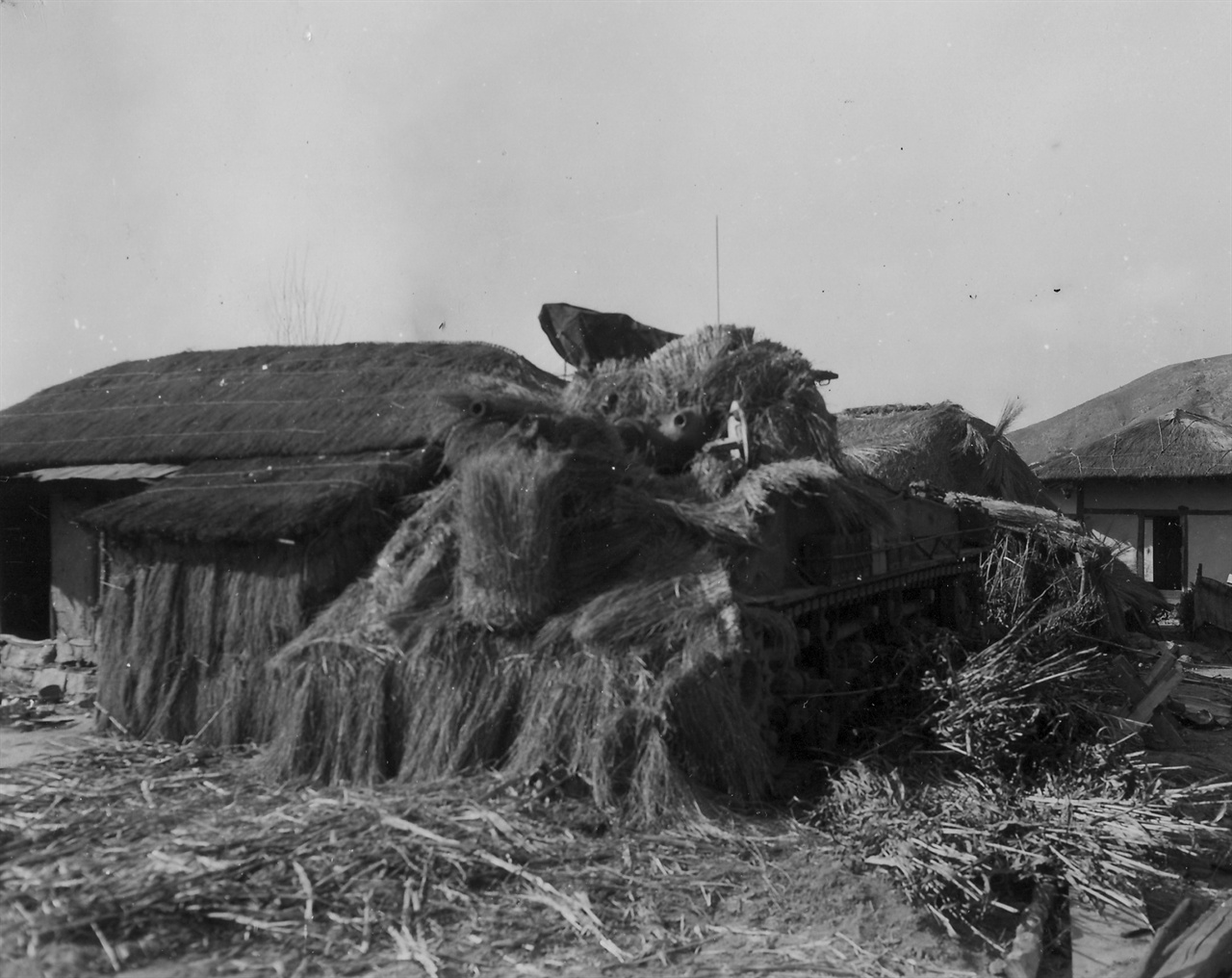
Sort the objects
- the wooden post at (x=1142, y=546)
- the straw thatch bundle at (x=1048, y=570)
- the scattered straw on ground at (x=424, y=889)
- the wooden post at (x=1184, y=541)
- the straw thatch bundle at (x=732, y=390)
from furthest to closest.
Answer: the wooden post at (x=1142, y=546), the wooden post at (x=1184, y=541), the straw thatch bundle at (x=1048, y=570), the straw thatch bundle at (x=732, y=390), the scattered straw on ground at (x=424, y=889)

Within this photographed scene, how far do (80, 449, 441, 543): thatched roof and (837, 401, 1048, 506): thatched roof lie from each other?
429 inches

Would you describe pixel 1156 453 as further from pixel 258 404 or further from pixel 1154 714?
pixel 258 404

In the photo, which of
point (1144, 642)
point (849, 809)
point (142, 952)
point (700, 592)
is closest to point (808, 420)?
point (700, 592)

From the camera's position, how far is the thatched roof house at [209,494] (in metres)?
8.63

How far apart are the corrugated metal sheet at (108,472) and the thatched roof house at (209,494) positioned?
0.03 metres

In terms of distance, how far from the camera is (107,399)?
12.9 metres

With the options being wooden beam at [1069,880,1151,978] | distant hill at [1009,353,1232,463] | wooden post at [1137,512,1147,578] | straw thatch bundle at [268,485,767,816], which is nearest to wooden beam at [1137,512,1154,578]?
wooden post at [1137,512,1147,578]

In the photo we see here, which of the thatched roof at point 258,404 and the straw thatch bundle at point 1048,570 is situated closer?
the thatched roof at point 258,404

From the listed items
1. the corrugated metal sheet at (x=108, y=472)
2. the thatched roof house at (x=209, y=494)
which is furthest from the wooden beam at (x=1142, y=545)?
the corrugated metal sheet at (x=108, y=472)

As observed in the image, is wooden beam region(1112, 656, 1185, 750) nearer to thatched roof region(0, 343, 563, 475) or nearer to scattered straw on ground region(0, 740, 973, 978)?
scattered straw on ground region(0, 740, 973, 978)

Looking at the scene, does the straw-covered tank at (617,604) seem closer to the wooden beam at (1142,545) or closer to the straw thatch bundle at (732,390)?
the straw thatch bundle at (732,390)

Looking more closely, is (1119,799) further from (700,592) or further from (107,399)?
(107,399)

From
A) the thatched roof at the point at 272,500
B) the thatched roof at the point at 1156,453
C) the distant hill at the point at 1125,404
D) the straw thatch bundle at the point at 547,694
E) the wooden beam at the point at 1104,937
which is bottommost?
the wooden beam at the point at 1104,937

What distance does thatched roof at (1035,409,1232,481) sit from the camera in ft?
68.3
